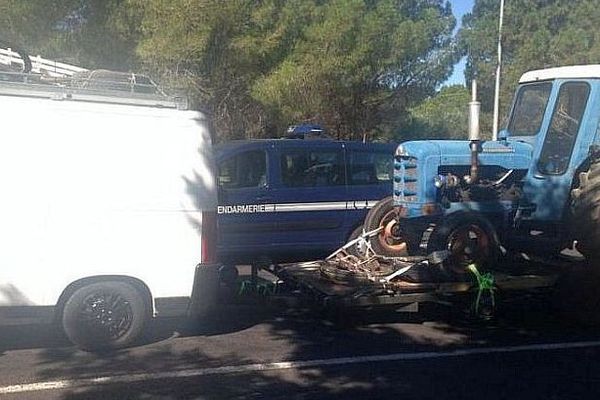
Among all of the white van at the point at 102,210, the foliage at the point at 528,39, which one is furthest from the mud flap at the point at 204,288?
the foliage at the point at 528,39

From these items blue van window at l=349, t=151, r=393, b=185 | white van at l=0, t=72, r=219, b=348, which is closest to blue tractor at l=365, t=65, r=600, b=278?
blue van window at l=349, t=151, r=393, b=185

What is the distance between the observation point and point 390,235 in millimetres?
9773

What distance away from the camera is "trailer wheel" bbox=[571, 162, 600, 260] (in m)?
8.32

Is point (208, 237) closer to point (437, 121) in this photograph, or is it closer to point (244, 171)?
point (244, 171)

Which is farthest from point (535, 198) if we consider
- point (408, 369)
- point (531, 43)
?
point (531, 43)

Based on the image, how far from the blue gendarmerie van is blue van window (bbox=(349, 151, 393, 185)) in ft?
0.04

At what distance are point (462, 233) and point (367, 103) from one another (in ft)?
56.7

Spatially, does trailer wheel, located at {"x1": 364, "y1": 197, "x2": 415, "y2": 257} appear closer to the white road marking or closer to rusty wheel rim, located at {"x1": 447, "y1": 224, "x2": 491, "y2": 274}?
rusty wheel rim, located at {"x1": 447, "y1": 224, "x2": 491, "y2": 274}

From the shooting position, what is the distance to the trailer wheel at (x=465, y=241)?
8.45 m

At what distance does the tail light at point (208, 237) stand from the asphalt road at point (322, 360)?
853mm

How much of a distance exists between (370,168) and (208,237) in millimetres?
4347

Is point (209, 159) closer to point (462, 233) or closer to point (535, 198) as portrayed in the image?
point (462, 233)

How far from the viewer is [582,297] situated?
8539 millimetres

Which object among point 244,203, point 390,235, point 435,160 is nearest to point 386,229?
point 390,235
